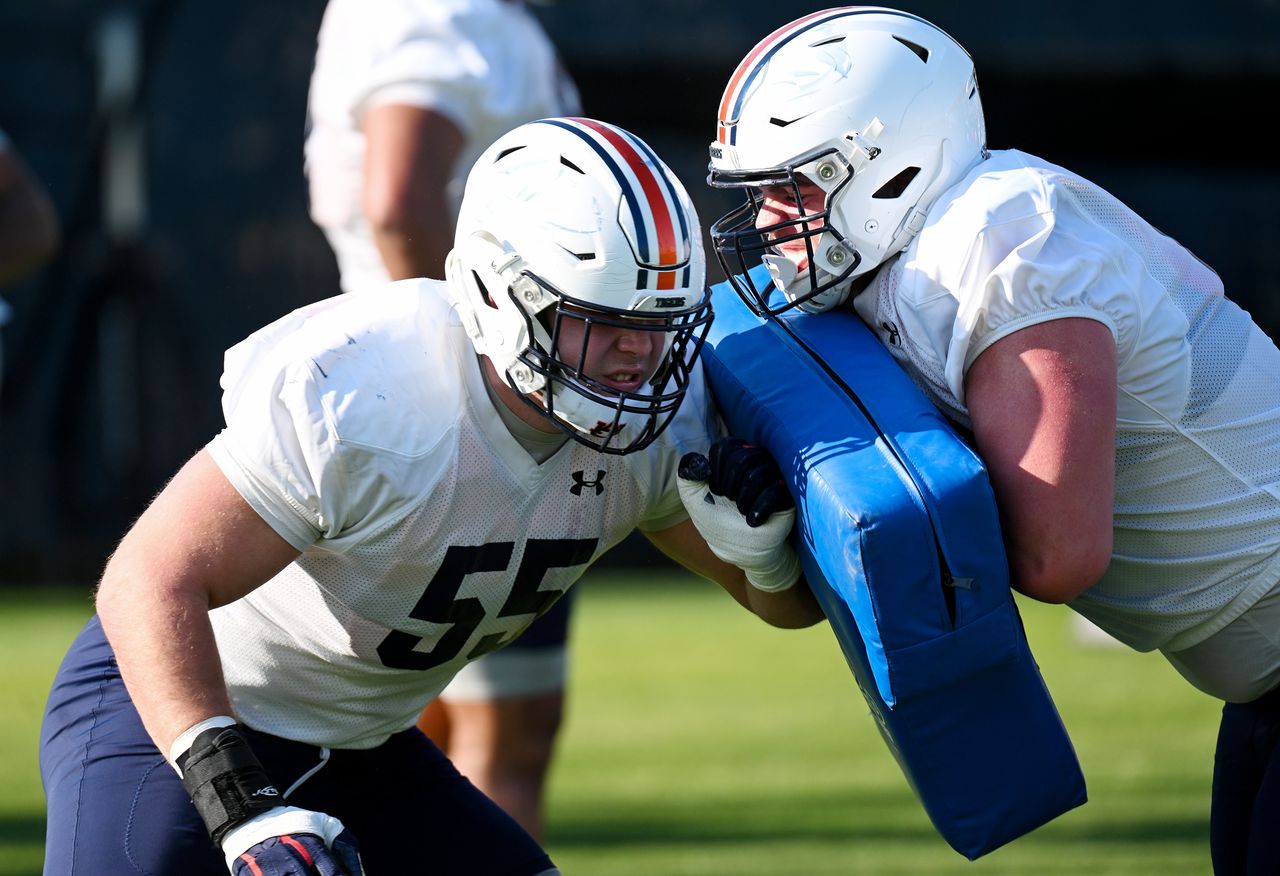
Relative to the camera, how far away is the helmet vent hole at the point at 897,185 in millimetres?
2812

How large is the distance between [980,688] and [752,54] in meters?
1.16

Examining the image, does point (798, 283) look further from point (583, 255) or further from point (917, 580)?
point (917, 580)

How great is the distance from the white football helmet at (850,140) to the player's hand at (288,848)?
1124 millimetres

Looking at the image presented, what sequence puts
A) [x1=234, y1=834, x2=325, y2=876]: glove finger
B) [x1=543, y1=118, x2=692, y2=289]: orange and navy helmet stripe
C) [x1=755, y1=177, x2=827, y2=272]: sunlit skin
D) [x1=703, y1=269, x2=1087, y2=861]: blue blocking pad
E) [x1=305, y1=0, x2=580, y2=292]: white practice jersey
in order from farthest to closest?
[x1=305, y1=0, x2=580, y2=292]: white practice jersey → [x1=755, y1=177, x2=827, y2=272]: sunlit skin → [x1=543, y1=118, x2=692, y2=289]: orange and navy helmet stripe → [x1=703, y1=269, x2=1087, y2=861]: blue blocking pad → [x1=234, y1=834, x2=325, y2=876]: glove finger

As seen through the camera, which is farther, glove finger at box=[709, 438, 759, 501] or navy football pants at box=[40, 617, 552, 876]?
glove finger at box=[709, 438, 759, 501]

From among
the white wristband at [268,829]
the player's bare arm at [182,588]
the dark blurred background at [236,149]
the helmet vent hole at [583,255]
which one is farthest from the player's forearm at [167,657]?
the dark blurred background at [236,149]

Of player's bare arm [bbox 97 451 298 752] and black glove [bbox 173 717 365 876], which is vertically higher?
player's bare arm [bbox 97 451 298 752]

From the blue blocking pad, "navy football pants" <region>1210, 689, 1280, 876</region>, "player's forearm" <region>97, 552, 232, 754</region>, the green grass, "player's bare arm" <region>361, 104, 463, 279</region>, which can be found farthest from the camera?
the green grass

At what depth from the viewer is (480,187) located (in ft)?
8.98

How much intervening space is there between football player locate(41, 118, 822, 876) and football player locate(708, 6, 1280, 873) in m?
0.27

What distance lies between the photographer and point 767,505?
2.63 meters

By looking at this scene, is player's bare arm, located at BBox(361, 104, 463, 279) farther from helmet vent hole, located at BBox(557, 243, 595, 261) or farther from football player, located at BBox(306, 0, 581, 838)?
helmet vent hole, located at BBox(557, 243, 595, 261)

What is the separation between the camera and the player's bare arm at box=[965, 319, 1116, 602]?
246 centimetres

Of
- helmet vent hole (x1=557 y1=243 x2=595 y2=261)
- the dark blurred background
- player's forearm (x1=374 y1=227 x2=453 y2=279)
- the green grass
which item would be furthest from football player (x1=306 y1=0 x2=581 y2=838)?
the dark blurred background
